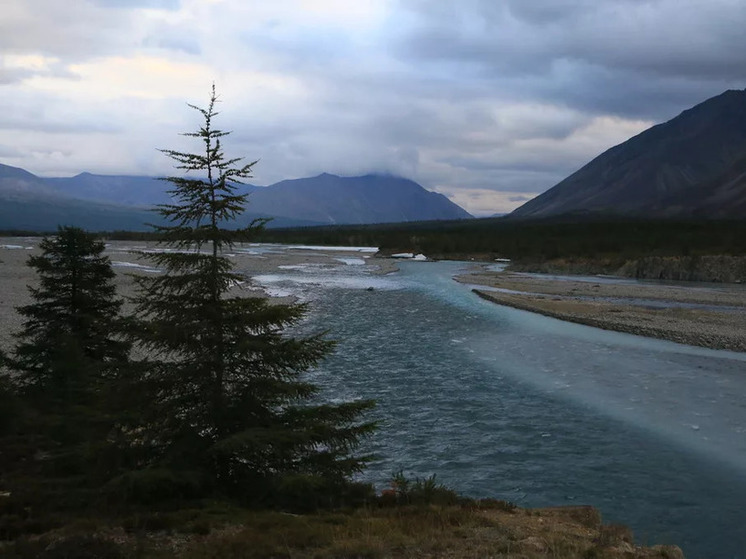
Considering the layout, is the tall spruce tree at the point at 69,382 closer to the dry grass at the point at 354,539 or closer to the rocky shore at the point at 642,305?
the dry grass at the point at 354,539

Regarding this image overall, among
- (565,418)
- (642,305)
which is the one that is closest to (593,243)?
(642,305)

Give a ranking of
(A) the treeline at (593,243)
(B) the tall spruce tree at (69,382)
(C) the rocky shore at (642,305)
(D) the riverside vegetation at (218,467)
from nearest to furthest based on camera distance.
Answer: (D) the riverside vegetation at (218,467), (B) the tall spruce tree at (69,382), (C) the rocky shore at (642,305), (A) the treeline at (593,243)

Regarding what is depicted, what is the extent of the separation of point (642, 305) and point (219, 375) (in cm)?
4708

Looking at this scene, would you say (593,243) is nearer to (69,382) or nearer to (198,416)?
(69,382)

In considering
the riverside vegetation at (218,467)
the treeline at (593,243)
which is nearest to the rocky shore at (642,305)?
the treeline at (593,243)

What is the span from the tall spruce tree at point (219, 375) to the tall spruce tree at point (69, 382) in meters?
1.16

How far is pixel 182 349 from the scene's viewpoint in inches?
452

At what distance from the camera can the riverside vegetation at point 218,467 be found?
8945 millimetres

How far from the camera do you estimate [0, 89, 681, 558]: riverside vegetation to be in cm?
895

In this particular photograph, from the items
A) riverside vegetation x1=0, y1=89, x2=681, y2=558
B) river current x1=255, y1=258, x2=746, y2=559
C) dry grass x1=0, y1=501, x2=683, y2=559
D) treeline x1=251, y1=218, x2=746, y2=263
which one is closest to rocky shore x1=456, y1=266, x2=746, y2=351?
river current x1=255, y1=258, x2=746, y2=559

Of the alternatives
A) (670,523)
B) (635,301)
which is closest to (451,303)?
(635,301)

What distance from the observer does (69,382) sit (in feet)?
44.8

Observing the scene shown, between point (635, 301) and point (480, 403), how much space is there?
125 ft

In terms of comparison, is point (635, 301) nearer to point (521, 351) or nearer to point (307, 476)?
point (521, 351)
